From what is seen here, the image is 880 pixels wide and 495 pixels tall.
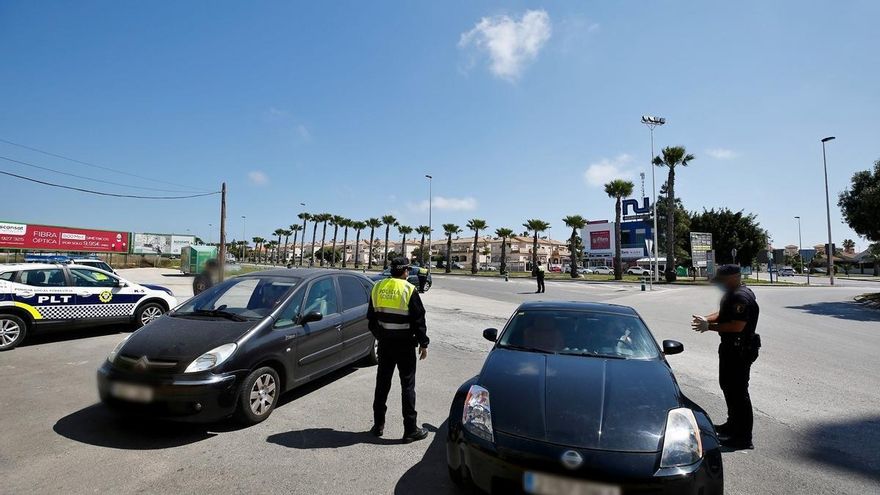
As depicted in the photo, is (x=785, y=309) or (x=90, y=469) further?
(x=785, y=309)

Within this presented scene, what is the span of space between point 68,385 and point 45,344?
11.1 feet

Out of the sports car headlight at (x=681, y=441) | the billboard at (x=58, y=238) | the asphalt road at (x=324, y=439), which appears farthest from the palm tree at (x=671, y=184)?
the billboard at (x=58, y=238)

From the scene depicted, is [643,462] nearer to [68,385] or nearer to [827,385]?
[827,385]

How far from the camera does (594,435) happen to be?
251 centimetres

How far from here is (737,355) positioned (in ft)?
13.2

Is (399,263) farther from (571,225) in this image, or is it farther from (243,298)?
(571,225)

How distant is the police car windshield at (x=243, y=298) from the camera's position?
471 centimetres

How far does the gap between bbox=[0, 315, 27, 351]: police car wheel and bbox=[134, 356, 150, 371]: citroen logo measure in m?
5.64

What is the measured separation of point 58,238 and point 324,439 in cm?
6053

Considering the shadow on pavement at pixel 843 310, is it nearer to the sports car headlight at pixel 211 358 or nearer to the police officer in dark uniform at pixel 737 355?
the police officer in dark uniform at pixel 737 355

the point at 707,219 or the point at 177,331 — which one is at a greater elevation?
the point at 707,219

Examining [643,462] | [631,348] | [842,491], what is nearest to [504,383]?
[643,462]

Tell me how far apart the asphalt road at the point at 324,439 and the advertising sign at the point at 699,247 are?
3228cm

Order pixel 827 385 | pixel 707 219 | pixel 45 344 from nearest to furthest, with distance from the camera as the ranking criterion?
1. pixel 827 385
2. pixel 45 344
3. pixel 707 219
